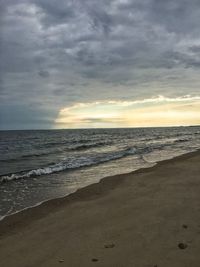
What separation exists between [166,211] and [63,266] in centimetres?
325

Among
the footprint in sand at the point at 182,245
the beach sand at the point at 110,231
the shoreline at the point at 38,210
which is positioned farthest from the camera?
the shoreline at the point at 38,210

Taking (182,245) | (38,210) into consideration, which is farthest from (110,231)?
(38,210)

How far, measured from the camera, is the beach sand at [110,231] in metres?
5.33

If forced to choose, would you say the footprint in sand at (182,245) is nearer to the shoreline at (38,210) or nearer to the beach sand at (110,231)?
the beach sand at (110,231)

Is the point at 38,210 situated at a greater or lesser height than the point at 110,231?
lesser

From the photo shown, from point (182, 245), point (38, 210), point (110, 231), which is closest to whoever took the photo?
point (182, 245)

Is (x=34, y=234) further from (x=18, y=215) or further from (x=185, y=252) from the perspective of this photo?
(x=185, y=252)

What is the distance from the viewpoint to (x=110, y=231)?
6.63 m

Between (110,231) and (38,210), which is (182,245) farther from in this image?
(38,210)

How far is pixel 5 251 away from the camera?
6.22 m

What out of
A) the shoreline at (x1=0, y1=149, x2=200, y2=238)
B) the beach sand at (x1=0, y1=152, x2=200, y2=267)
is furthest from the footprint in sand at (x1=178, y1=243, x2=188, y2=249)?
the shoreline at (x1=0, y1=149, x2=200, y2=238)

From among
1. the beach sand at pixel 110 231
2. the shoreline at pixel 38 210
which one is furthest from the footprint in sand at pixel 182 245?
the shoreline at pixel 38 210

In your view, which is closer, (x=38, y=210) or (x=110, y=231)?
(x=110, y=231)

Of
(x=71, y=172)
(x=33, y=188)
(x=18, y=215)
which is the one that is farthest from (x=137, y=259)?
(x=71, y=172)
